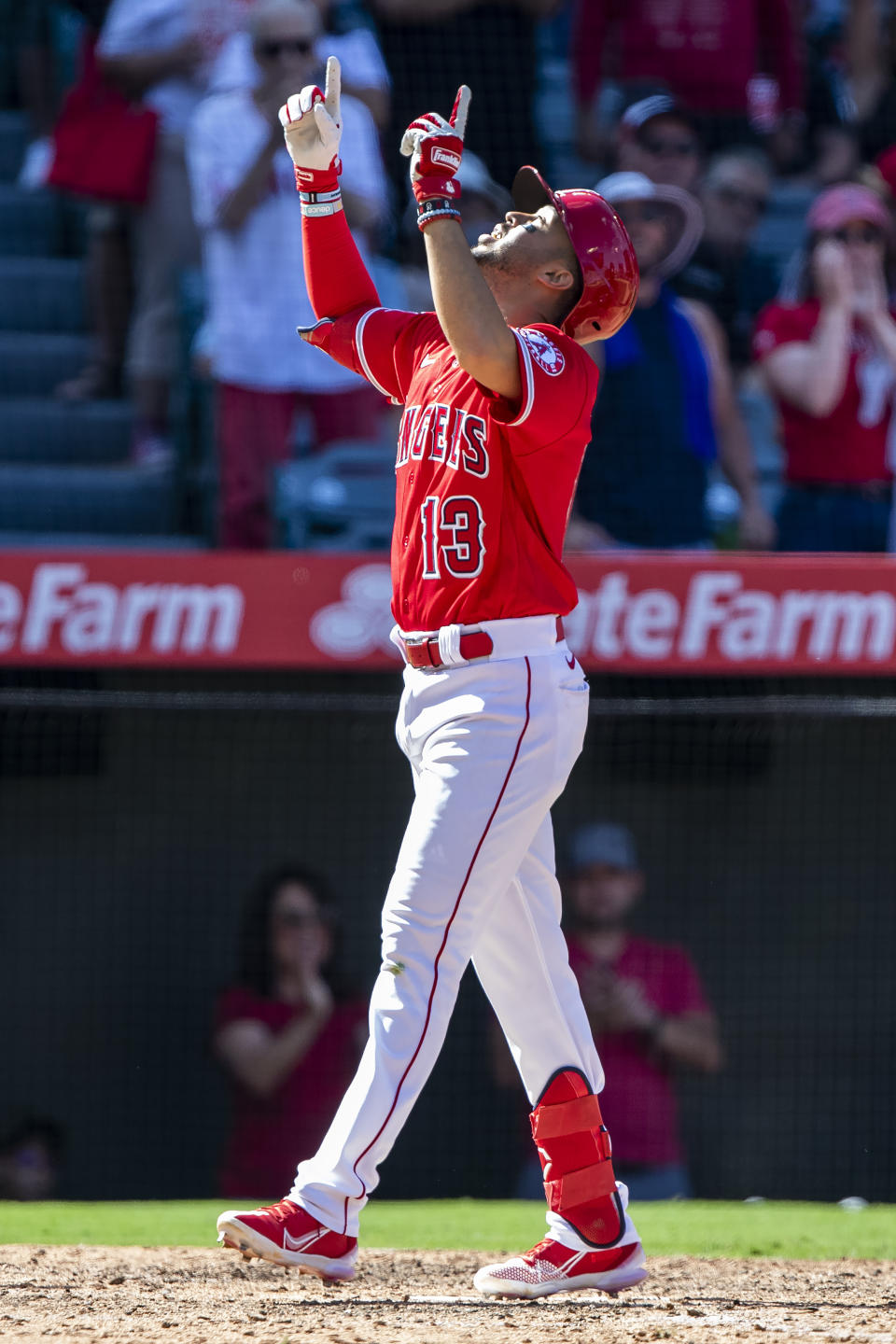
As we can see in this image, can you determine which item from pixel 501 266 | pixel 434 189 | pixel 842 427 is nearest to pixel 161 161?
pixel 842 427

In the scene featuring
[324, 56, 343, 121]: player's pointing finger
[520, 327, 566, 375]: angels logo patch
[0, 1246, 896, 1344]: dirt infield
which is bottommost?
[0, 1246, 896, 1344]: dirt infield

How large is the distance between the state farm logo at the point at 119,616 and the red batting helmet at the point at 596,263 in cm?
228

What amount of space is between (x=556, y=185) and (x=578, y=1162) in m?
5.10

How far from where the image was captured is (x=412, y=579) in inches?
110

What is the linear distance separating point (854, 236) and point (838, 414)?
2.19 feet

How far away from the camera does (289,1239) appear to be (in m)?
2.61

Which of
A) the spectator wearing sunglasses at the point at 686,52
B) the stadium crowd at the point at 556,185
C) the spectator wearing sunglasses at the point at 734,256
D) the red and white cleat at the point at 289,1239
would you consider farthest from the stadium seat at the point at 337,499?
the red and white cleat at the point at 289,1239

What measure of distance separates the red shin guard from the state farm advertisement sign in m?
2.32

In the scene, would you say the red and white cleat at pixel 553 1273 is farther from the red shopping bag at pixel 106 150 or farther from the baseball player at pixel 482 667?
the red shopping bag at pixel 106 150

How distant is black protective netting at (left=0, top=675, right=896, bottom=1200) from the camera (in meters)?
6.34

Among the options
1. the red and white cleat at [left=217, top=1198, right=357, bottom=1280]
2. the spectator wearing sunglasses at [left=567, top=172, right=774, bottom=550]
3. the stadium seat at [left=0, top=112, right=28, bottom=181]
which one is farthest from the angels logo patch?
the stadium seat at [left=0, top=112, right=28, bottom=181]

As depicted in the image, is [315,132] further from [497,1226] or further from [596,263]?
[497,1226]

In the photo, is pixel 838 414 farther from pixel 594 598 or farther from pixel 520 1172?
pixel 520 1172

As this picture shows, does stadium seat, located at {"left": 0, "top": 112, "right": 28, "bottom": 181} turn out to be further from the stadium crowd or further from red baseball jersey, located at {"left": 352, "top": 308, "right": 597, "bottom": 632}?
red baseball jersey, located at {"left": 352, "top": 308, "right": 597, "bottom": 632}
